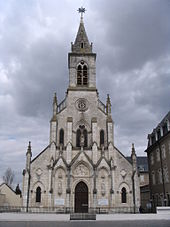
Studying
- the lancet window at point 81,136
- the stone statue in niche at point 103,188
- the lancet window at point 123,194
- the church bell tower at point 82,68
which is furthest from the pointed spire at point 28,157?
the lancet window at point 123,194

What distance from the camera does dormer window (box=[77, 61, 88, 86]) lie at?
3678 cm

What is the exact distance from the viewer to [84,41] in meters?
39.7

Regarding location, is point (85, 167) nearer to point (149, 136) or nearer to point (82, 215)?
point (82, 215)

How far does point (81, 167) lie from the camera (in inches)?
1182

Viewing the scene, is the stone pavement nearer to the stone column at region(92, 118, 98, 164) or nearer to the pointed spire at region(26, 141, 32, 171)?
the pointed spire at region(26, 141, 32, 171)

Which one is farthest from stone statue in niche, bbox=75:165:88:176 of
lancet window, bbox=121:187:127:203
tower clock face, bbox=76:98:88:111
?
tower clock face, bbox=76:98:88:111

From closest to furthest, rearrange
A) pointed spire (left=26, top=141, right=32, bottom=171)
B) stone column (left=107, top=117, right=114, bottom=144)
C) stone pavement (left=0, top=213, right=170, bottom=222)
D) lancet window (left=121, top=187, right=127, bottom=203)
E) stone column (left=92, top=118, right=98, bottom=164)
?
stone pavement (left=0, top=213, right=170, bottom=222), lancet window (left=121, top=187, right=127, bottom=203), pointed spire (left=26, top=141, right=32, bottom=171), stone column (left=92, top=118, right=98, bottom=164), stone column (left=107, top=117, right=114, bottom=144)

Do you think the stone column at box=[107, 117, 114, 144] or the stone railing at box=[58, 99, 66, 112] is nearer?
the stone column at box=[107, 117, 114, 144]

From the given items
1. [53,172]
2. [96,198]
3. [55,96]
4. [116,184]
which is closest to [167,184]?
[116,184]

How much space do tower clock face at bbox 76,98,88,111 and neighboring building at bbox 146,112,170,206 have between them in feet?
39.7

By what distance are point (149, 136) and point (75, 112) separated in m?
15.2

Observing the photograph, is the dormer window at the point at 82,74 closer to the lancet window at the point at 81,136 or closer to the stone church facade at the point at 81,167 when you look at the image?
the stone church facade at the point at 81,167

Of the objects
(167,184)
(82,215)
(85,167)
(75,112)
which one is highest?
(75,112)

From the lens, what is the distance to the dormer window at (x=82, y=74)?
36.8 m
